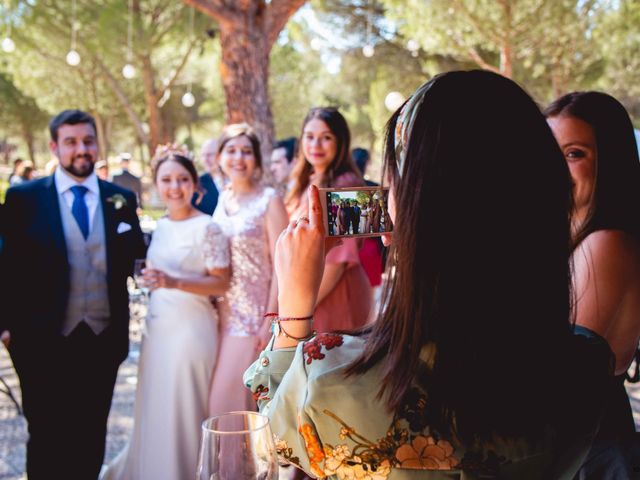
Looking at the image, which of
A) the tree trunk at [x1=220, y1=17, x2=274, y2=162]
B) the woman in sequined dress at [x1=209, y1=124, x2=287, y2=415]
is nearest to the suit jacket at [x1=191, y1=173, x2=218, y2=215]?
the tree trunk at [x1=220, y1=17, x2=274, y2=162]

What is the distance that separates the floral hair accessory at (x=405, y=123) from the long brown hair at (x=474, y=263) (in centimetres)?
1

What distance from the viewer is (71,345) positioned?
10.00ft

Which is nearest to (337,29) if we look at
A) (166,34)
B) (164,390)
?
(166,34)

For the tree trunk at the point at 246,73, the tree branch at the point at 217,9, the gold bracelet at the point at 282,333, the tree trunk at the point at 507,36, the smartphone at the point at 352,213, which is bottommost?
the gold bracelet at the point at 282,333

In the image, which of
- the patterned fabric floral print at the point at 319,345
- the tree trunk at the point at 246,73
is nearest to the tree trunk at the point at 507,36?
the tree trunk at the point at 246,73

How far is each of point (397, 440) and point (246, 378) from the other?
33cm

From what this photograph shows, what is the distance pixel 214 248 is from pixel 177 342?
561mm

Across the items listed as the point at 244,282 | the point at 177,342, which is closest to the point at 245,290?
the point at 244,282

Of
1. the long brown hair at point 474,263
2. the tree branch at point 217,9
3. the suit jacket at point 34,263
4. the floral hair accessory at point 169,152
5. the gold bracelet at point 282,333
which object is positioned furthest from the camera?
the tree branch at point 217,9

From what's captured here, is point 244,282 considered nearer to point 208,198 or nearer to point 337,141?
point 337,141

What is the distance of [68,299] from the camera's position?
304 centimetres

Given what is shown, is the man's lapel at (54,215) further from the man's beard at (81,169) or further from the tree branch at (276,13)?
the tree branch at (276,13)

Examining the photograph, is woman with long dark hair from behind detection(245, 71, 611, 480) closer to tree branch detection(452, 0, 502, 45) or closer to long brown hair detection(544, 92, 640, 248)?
long brown hair detection(544, 92, 640, 248)

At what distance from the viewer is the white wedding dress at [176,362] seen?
3.23m
